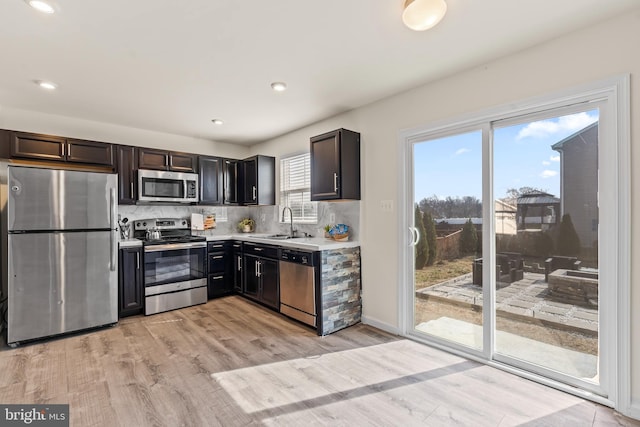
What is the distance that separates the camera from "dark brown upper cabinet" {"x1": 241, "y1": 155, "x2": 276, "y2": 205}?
465 cm

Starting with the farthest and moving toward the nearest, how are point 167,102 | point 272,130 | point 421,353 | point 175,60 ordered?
point 272,130 → point 167,102 → point 421,353 → point 175,60

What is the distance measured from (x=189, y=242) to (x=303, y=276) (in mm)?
1828

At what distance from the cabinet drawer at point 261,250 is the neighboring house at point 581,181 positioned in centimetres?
281

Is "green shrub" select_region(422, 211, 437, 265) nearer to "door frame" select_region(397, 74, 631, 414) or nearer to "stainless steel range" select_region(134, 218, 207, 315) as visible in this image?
"door frame" select_region(397, 74, 631, 414)

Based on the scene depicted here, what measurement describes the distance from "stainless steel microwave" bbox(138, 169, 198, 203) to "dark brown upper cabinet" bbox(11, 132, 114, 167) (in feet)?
1.43

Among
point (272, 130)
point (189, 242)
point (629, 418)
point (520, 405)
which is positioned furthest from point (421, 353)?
point (272, 130)

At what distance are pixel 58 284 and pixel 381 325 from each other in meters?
3.38

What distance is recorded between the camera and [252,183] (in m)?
4.72

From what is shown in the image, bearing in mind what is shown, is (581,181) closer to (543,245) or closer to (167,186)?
(543,245)

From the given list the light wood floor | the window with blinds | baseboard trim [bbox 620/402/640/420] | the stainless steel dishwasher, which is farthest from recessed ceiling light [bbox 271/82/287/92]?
Result: baseboard trim [bbox 620/402/640/420]

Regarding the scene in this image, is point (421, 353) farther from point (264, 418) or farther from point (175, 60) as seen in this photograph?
point (175, 60)

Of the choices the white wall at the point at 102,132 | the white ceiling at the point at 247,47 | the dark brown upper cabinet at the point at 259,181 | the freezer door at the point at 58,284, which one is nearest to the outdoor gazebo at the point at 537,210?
the white ceiling at the point at 247,47

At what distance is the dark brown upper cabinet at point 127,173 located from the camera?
3871mm

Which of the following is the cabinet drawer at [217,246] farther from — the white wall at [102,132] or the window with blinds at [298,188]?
the white wall at [102,132]
